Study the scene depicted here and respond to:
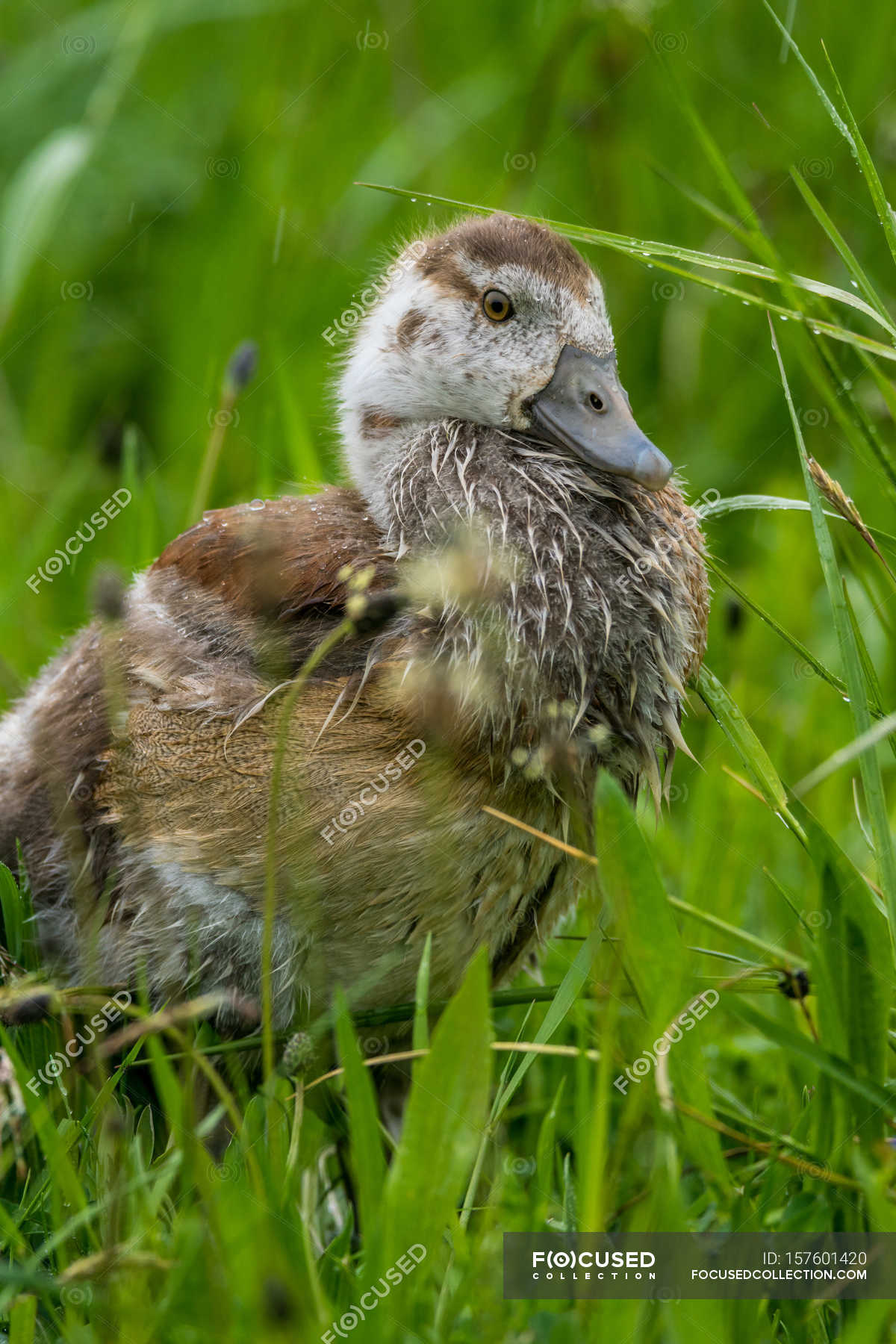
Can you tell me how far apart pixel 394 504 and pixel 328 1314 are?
4.24 ft

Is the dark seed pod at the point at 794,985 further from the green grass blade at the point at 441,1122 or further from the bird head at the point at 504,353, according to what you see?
the bird head at the point at 504,353

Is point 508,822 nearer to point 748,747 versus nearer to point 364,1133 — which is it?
point 748,747

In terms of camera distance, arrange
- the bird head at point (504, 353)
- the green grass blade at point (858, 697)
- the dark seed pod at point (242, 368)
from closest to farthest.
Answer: the green grass blade at point (858, 697) → the bird head at point (504, 353) → the dark seed pod at point (242, 368)

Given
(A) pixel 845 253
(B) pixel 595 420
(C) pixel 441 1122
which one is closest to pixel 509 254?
(B) pixel 595 420

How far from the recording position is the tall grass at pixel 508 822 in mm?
1699

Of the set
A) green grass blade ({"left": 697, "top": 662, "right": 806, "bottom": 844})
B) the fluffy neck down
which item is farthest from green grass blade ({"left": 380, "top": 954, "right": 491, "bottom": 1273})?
green grass blade ({"left": 697, "top": 662, "right": 806, "bottom": 844})

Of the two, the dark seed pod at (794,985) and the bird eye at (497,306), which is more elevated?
the bird eye at (497,306)

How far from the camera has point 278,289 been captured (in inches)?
191

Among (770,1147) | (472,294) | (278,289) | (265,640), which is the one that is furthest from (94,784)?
(278,289)

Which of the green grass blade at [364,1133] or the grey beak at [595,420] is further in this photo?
the grey beak at [595,420]

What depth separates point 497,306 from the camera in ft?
7.91

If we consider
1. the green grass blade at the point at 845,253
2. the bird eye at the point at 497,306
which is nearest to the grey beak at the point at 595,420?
the bird eye at the point at 497,306

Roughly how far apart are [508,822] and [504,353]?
0.84m

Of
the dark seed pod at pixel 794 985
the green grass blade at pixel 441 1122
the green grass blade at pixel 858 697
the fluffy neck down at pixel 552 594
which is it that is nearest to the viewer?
the green grass blade at pixel 441 1122
